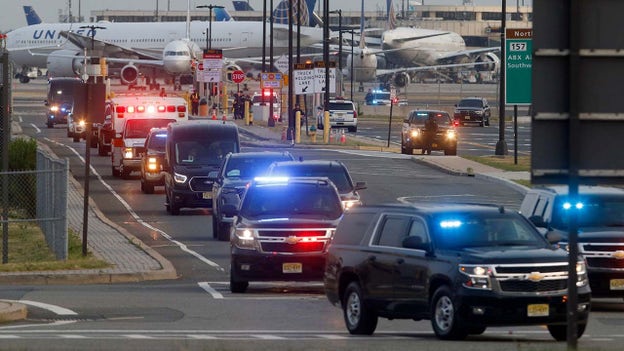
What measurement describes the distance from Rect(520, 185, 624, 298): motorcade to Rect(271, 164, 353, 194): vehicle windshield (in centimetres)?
776

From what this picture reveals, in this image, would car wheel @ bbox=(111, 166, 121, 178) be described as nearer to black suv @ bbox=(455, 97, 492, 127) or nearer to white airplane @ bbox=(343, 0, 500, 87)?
black suv @ bbox=(455, 97, 492, 127)

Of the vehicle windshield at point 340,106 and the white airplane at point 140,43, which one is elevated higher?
the white airplane at point 140,43

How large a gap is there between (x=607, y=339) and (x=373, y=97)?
104 metres

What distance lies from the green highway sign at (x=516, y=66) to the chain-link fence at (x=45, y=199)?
1497 centimetres

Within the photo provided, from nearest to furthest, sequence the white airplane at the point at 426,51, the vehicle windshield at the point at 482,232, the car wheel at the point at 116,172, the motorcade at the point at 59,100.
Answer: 1. the vehicle windshield at the point at 482,232
2. the car wheel at the point at 116,172
3. the motorcade at the point at 59,100
4. the white airplane at the point at 426,51

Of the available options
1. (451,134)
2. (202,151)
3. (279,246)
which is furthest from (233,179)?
(451,134)

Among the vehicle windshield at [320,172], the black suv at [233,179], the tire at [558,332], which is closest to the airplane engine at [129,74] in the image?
the black suv at [233,179]

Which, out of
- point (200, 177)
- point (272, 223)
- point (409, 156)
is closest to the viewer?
point (272, 223)

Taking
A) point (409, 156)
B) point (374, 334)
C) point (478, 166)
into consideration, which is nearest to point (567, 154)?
point (374, 334)

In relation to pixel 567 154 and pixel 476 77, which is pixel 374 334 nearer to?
pixel 567 154

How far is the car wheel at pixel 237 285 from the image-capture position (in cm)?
2142

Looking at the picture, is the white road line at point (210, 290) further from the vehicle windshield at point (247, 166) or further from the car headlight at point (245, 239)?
the vehicle windshield at point (247, 166)

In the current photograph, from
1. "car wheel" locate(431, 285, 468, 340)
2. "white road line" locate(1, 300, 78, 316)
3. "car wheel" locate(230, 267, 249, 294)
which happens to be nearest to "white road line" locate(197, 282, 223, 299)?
"car wheel" locate(230, 267, 249, 294)

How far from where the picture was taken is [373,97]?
392 feet
